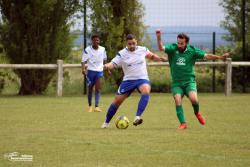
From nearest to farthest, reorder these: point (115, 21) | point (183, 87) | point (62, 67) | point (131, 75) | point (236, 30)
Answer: point (183, 87) < point (131, 75) < point (62, 67) < point (115, 21) < point (236, 30)

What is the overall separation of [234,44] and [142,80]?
15.3 m

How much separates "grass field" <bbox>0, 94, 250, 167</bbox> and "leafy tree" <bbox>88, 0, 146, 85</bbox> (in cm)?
690

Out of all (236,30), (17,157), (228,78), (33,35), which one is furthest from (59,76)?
(17,157)

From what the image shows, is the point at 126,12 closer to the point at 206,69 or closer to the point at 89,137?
Answer: the point at 206,69

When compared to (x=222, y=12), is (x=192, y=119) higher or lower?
lower

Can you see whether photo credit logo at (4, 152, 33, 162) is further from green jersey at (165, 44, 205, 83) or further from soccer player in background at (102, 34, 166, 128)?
green jersey at (165, 44, 205, 83)

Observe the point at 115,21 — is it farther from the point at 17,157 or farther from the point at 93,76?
the point at 17,157

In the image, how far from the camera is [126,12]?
29094 mm

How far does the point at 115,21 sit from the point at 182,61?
1370 cm

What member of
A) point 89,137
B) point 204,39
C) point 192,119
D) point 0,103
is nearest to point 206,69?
point 204,39

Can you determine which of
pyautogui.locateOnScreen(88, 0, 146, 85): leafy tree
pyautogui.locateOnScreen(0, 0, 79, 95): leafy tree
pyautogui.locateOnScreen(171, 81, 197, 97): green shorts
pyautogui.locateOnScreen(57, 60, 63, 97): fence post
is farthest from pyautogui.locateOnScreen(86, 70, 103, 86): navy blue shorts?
pyautogui.locateOnScreen(88, 0, 146, 85): leafy tree

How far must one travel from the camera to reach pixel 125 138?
1329 centimetres

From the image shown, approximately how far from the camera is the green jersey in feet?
50.8

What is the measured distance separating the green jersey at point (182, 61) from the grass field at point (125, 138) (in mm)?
980
